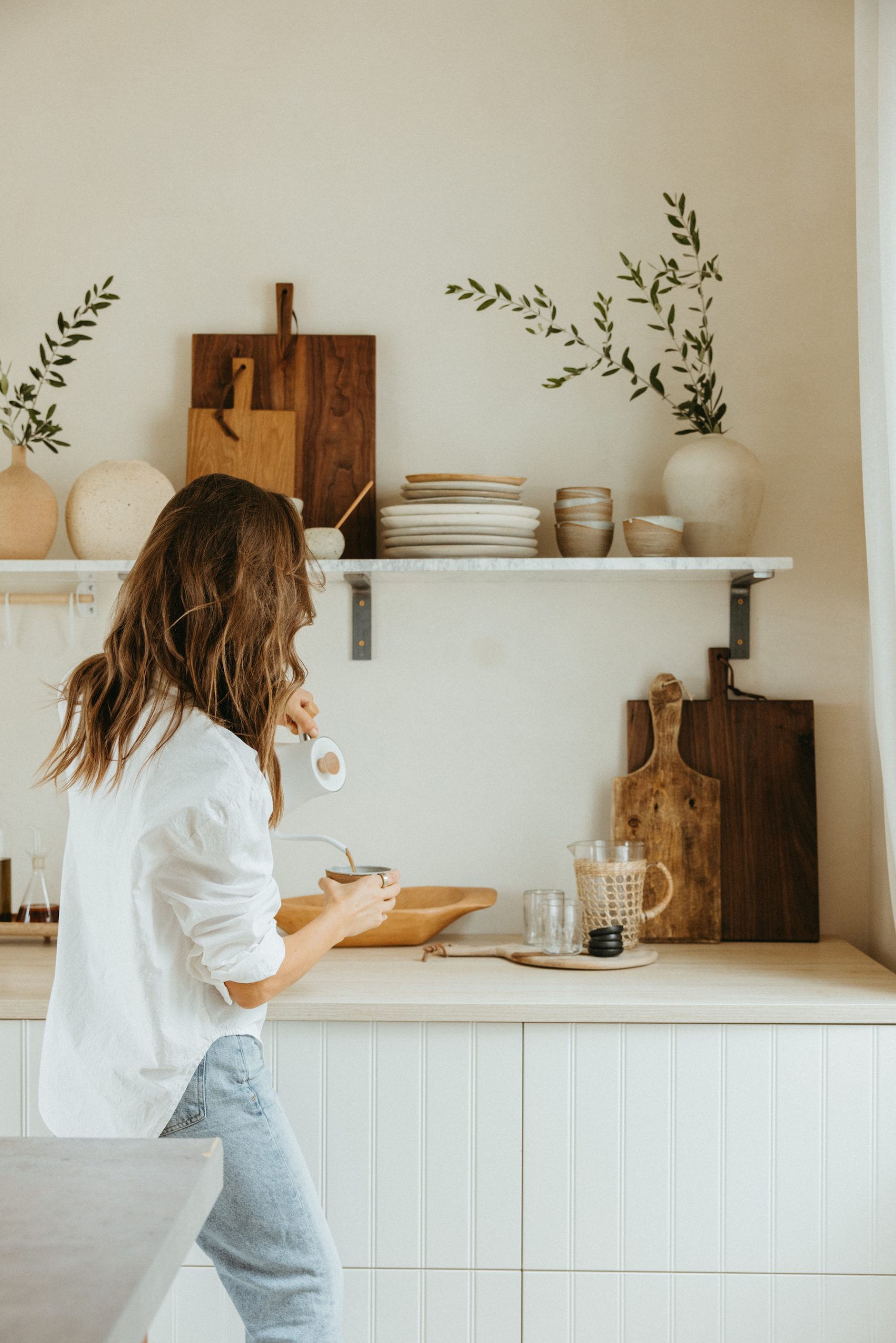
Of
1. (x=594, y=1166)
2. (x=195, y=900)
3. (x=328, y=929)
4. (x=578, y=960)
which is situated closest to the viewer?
(x=195, y=900)

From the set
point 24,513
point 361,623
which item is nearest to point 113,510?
point 24,513

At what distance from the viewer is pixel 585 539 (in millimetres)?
2105

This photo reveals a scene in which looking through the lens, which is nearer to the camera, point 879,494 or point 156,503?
point 879,494

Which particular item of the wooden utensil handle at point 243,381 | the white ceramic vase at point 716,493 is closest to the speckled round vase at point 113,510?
the wooden utensil handle at point 243,381

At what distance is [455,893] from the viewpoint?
7.30 ft

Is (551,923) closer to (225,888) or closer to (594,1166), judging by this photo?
(594,1166)

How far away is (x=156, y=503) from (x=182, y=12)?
102 cm

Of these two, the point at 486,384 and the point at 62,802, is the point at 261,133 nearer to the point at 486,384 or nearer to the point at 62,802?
the point at 486,384

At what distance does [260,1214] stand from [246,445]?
4.61 ft

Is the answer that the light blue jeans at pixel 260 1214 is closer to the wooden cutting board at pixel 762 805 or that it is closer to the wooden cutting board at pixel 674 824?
the wooden cutting board at pixel 674 824

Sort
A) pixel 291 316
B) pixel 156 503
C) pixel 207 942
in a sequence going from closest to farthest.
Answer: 1. pixel 207 942
2. pixel 156 503
3. pixel 291 316

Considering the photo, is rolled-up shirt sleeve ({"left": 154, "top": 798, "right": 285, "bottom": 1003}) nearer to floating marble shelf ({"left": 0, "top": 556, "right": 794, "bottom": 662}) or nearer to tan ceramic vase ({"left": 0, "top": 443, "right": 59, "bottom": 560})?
floating marble shelf ({"left": 0, "top": 556, "right": 794, "bottom": 662})

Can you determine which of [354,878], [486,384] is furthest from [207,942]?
[486,384]

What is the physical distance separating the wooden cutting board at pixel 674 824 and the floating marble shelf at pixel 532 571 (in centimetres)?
20
